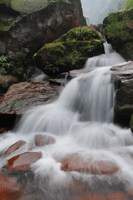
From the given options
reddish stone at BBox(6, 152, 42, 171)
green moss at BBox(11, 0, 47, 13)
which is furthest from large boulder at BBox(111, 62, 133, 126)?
green moss at BBox(11, 0, 47, 13)

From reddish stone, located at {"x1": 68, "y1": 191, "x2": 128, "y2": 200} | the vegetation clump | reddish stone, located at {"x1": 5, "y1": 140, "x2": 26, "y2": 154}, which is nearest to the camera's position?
reddish stone, located at {"x1": 68, "y1": 191, "x2": 128, "y2": 200}

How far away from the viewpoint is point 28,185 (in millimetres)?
1716

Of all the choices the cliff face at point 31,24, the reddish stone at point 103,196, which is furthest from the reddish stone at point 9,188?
the cliff face at point 31,24

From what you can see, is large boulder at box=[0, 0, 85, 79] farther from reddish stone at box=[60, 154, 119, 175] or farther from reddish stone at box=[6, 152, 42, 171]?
reddish stone at box=[60, 154, 119, 175]

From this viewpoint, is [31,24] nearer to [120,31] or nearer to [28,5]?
[28,5]

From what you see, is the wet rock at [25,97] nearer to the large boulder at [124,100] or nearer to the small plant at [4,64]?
the large boulder at [124,100]

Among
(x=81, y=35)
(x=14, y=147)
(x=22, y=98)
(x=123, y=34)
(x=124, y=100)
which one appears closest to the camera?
(x=14, y=147)

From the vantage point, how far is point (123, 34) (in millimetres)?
6938

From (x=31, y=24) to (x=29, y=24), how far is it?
139 millimetres

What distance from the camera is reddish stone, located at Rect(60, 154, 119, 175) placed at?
1869mm

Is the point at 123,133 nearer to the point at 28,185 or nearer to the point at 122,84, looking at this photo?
the point at 122,84

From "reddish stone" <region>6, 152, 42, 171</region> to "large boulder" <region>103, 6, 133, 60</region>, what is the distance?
703 cm

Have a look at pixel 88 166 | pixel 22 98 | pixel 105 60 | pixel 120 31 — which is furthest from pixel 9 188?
pixel 120 31

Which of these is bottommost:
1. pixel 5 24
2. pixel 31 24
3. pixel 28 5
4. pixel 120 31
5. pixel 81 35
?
pixel 120 31
